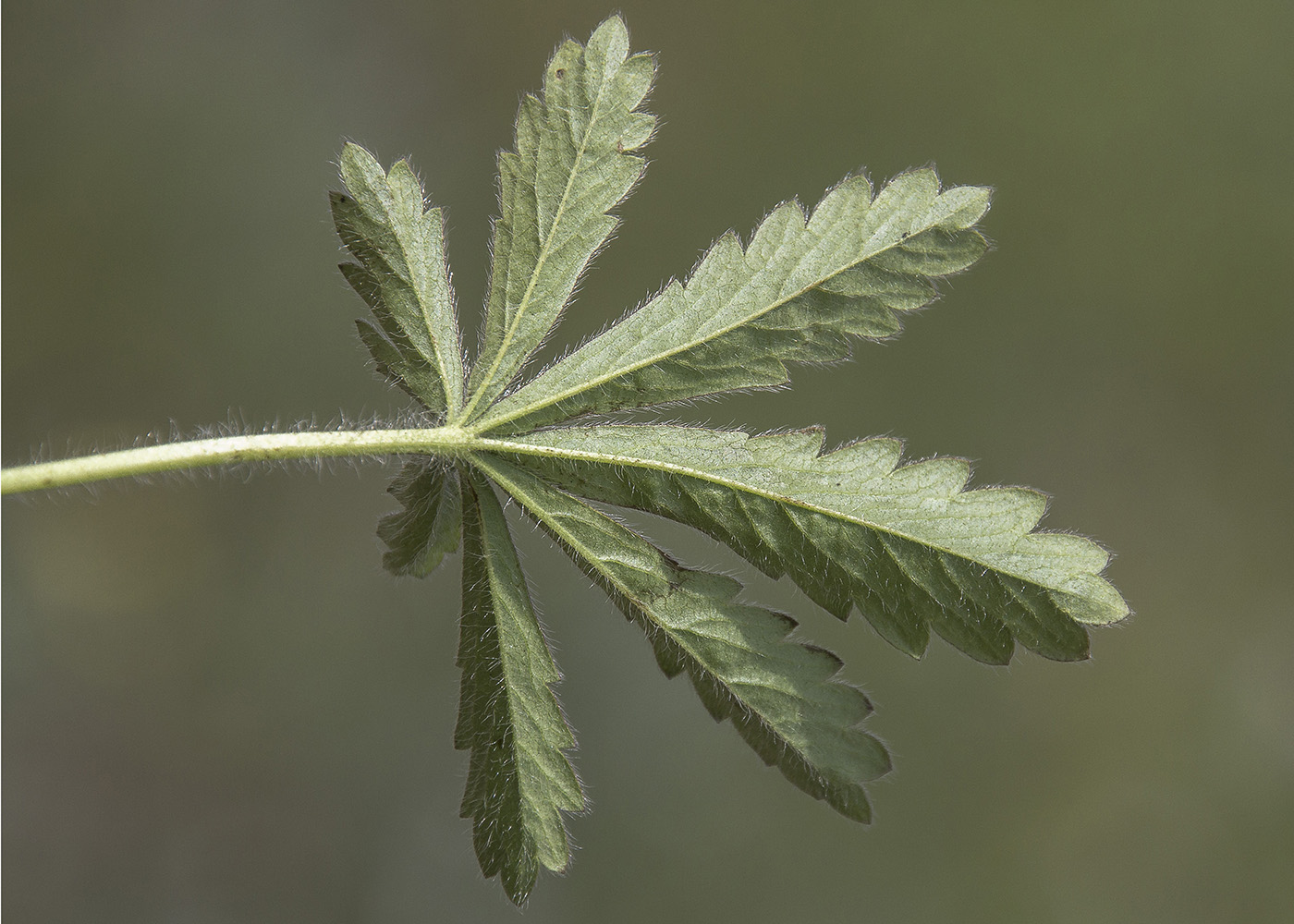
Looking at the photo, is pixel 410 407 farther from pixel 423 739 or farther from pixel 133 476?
pixel 423 739

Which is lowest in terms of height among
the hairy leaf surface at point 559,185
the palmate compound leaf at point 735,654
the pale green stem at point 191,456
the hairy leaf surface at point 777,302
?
the palmate compound leaf at point 735,654

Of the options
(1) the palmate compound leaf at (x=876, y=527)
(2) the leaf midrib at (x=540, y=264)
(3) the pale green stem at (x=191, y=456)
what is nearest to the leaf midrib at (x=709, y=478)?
(1) the palmate compound leaf at (x=876, y=527)

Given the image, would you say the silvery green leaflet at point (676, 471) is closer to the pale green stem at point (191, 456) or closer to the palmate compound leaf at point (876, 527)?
the palmate compound leaf at point (876, 527)

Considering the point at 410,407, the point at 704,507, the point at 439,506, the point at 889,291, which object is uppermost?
the point at 410,407

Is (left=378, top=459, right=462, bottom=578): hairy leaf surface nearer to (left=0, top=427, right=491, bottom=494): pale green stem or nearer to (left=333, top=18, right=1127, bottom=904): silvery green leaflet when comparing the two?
(left=333, top=18, right=1127, bottom=904): silvery green leaflet

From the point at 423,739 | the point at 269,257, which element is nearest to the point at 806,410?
the point at 423,739

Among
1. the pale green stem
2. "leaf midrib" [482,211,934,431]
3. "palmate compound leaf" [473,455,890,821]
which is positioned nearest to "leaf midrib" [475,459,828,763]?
"palmate compound leaf" [473,455,890,821]

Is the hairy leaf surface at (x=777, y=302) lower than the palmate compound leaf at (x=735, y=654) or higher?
higher
